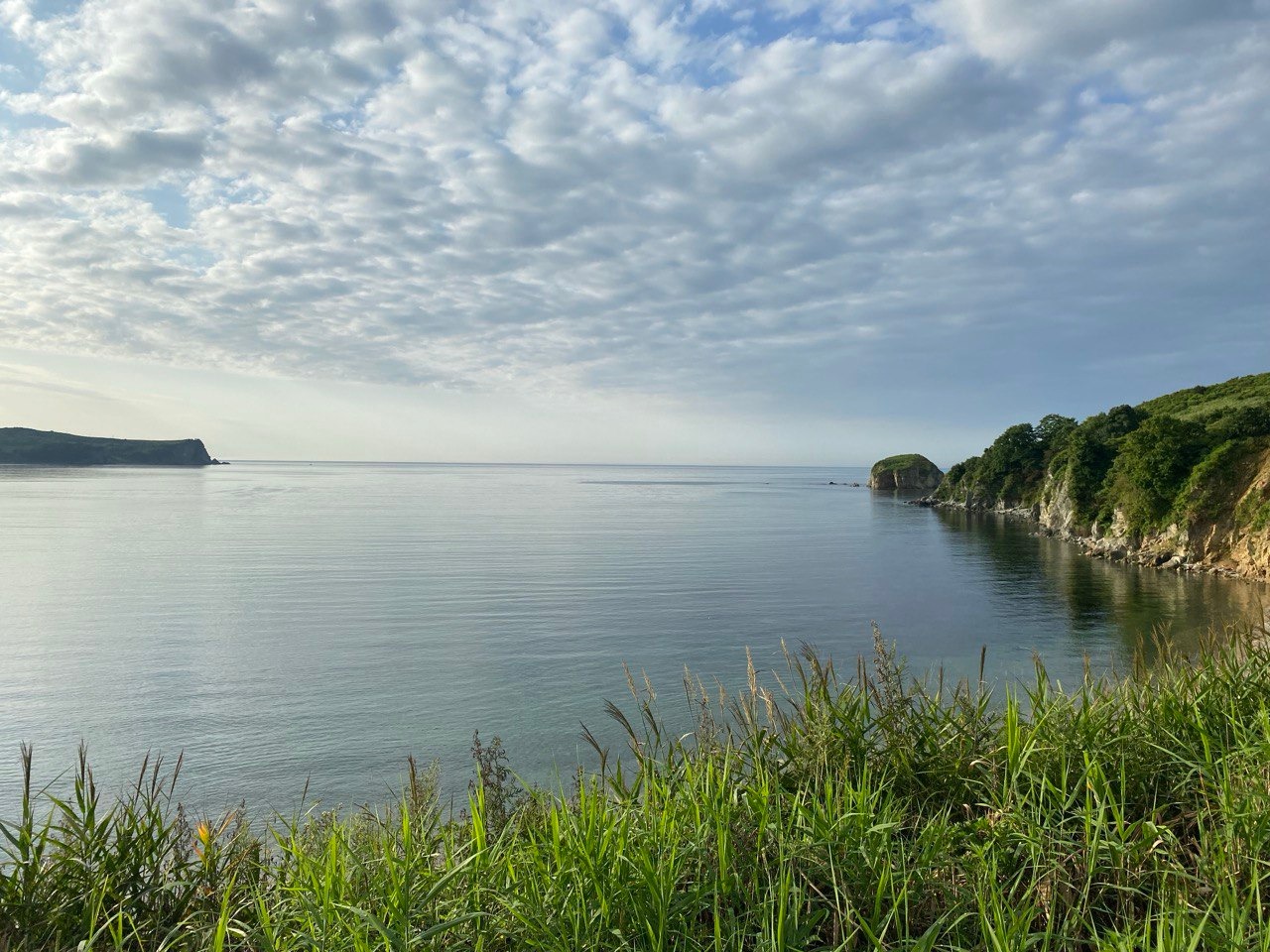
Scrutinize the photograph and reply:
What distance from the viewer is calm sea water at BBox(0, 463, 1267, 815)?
1986 centimetres

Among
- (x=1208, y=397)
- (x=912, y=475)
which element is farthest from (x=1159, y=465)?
(x=912, y=475)

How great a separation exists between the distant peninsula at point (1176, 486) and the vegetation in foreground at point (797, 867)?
52.9m

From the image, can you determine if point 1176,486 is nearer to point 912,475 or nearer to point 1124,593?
point 1124,593

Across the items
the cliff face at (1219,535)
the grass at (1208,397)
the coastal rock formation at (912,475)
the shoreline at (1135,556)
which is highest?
the grass at (1208,397)

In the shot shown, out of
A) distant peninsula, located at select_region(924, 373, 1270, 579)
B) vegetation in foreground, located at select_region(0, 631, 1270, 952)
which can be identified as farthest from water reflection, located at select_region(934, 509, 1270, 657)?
vegetation in foreground, located at select_region(0, 631, 1270, 952)

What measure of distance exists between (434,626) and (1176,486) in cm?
5814

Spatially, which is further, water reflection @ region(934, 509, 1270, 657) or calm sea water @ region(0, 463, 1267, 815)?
water reflection @ region(934, 509, 1270, 657)

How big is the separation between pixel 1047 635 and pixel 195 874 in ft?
117

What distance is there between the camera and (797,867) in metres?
5.11

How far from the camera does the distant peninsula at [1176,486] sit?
49.8 metres

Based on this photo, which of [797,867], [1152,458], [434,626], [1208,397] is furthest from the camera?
[1208,397]

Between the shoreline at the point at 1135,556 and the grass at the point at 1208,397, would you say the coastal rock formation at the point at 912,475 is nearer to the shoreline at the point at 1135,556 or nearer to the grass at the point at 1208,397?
the grass at the point at 1208,397

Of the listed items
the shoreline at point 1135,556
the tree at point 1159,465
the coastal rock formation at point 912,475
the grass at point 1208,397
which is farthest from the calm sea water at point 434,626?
the coastal rock formation at point 912,475

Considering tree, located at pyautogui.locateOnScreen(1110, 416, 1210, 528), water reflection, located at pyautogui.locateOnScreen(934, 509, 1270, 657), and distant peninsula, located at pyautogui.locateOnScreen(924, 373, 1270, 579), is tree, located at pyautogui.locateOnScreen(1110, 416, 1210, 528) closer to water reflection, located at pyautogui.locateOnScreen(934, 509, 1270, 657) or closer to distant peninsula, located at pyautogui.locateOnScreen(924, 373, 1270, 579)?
distant peninsula, located at pyautogui.locateOnScreen(924, 373, 1270, 579)
